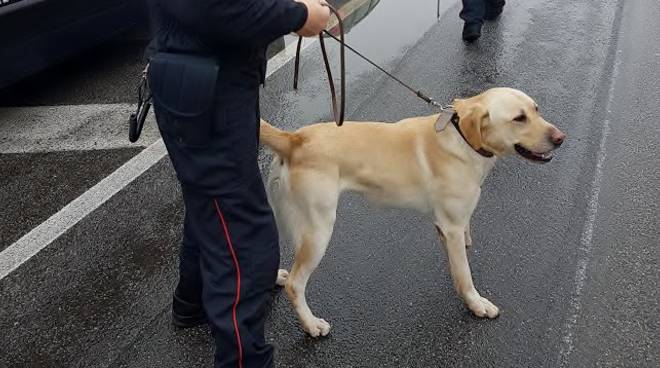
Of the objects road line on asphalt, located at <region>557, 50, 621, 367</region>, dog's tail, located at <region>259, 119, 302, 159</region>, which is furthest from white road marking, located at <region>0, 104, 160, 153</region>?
road line on asphalt, located at <region>557, 50, 621, 367</region>

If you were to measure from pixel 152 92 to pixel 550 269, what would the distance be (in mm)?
2142

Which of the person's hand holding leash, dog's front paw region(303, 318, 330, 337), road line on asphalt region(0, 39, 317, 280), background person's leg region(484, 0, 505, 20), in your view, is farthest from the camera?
background person's leg region(484, 0, 505, 20)

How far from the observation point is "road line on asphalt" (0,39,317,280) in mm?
3457

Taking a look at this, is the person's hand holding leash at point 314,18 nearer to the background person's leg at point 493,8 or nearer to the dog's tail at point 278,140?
the dog's tail at point 278,140

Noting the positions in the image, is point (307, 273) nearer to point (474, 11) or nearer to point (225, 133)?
point (225, 133)

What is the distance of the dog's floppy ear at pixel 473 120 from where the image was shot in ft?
8.46

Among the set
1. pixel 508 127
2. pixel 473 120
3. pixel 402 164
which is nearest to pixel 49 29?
pixel 402 164

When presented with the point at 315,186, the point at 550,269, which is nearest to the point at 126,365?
the point at 315,186

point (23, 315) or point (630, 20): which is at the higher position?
point (23, 315)

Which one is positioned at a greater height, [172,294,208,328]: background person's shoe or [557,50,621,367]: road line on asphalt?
[172,294,208,328]: background person's shoe

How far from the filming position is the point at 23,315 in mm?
3031

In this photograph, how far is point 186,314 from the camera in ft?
9.34

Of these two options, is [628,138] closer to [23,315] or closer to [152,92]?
[152,92]

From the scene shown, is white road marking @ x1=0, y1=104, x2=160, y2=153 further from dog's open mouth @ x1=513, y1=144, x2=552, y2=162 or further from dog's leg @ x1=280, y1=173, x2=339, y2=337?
dog's open mouth @ x1=513, y1=144, x2=552, y2=162
